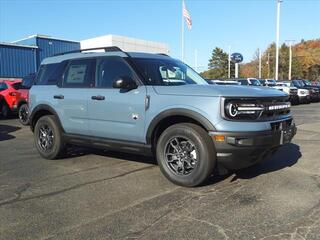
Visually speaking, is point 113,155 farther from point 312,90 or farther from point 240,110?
point 312,90

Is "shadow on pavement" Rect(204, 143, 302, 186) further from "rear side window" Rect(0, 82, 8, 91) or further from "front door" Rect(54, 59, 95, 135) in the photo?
"rear side window" Rect(0, 82, 8, 91)

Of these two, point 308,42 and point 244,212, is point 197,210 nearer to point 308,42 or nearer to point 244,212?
point 244,212

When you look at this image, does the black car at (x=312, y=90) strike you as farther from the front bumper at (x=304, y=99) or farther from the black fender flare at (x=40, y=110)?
the black fender flare at (x=40, y=110)

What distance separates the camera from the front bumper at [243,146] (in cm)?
542

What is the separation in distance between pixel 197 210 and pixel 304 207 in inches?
47.7

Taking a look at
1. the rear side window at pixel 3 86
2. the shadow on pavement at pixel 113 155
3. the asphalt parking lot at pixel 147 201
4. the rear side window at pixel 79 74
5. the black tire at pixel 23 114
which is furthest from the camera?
the rear side window at pixel 3 86

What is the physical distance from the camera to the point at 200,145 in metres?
5.63

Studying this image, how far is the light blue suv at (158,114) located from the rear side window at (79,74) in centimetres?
2

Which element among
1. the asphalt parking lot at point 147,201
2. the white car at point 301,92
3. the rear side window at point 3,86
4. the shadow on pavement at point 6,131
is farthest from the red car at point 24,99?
the white car at point 301,92

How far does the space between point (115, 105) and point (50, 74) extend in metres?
2.11

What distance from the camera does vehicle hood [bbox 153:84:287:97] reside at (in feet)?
18.2

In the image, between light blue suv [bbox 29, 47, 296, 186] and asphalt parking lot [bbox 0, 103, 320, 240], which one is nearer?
asphalt parking lot [bbox 0, 103, 320, 240]

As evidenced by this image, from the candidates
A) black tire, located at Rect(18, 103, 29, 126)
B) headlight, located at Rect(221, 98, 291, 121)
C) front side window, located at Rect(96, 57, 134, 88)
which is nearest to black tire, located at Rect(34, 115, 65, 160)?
front side window, located at Rect(96, 57, 134, 88)

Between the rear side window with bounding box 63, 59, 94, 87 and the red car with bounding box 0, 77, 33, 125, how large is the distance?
27.7 feet
